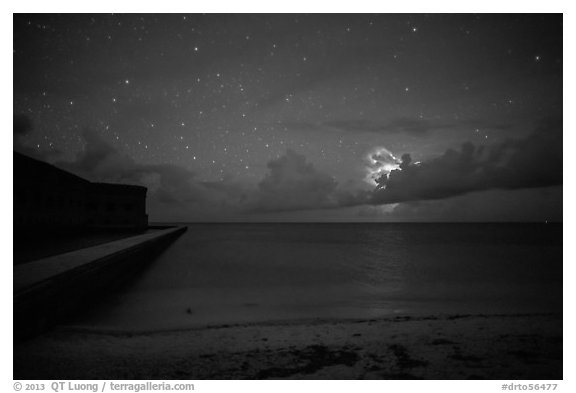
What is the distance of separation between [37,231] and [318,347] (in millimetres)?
23184

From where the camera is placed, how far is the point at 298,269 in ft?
66.8

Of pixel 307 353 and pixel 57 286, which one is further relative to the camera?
pixel 57 286

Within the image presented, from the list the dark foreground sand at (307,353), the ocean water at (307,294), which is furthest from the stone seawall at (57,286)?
the ocean water at (307,294)

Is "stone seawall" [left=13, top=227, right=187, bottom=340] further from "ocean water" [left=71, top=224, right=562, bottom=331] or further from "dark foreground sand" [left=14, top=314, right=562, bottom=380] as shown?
"ocean water" [left=71, top=224, right=562, bottom=331]

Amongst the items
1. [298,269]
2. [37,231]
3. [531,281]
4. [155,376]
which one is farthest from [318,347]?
[37,231]

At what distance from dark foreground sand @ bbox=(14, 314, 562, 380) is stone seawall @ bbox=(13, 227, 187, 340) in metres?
0.44

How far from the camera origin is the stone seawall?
18.9ft

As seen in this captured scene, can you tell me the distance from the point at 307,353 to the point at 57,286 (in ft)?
19.6

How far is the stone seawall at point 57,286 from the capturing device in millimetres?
5746

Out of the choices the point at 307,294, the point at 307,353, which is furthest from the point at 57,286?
the point at 307,294

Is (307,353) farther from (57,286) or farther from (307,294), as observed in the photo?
(307,294)

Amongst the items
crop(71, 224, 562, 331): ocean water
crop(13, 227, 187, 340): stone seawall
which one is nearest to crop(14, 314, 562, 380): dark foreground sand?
crop(13, 227, 187, 340): stone seawall

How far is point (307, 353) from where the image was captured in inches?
220
